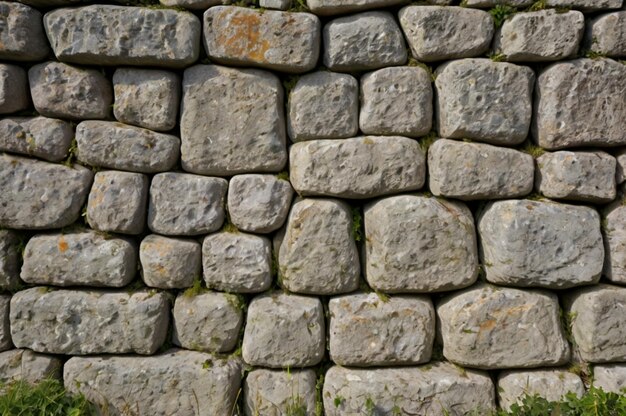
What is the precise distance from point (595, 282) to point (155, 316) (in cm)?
243

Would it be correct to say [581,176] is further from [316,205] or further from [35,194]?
[35,194]

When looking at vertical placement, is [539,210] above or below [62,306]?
above

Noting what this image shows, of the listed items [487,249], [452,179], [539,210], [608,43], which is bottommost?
[487,249]

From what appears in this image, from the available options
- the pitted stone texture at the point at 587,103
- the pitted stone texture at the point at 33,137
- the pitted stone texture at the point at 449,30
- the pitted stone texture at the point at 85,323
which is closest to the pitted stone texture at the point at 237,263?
the pitted stone texture at the point at 85,323

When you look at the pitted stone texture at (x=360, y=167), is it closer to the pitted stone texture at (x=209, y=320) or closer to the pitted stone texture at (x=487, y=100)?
the pitted stone texture at (x=487, y=100)

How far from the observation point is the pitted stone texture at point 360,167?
2.38m

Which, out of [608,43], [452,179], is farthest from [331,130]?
[608,43]

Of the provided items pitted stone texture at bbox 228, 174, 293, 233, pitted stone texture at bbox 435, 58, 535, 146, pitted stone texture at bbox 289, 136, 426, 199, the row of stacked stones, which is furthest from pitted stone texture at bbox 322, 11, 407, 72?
pitted stone texture at bbox 228, 174, 293, 233

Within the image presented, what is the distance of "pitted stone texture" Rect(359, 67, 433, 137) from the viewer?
2.41 metres

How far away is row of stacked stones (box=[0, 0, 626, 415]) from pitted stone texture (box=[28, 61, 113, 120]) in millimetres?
11

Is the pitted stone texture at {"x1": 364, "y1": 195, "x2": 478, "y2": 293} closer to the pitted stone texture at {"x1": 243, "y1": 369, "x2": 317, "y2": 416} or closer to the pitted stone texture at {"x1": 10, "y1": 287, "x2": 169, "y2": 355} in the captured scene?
the pitted stone texture at {"x1": 243, "y1": 369, "x2": 317, "y2": 416}

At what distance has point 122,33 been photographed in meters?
2.39

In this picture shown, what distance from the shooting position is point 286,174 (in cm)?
251

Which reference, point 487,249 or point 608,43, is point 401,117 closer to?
point 487,249
